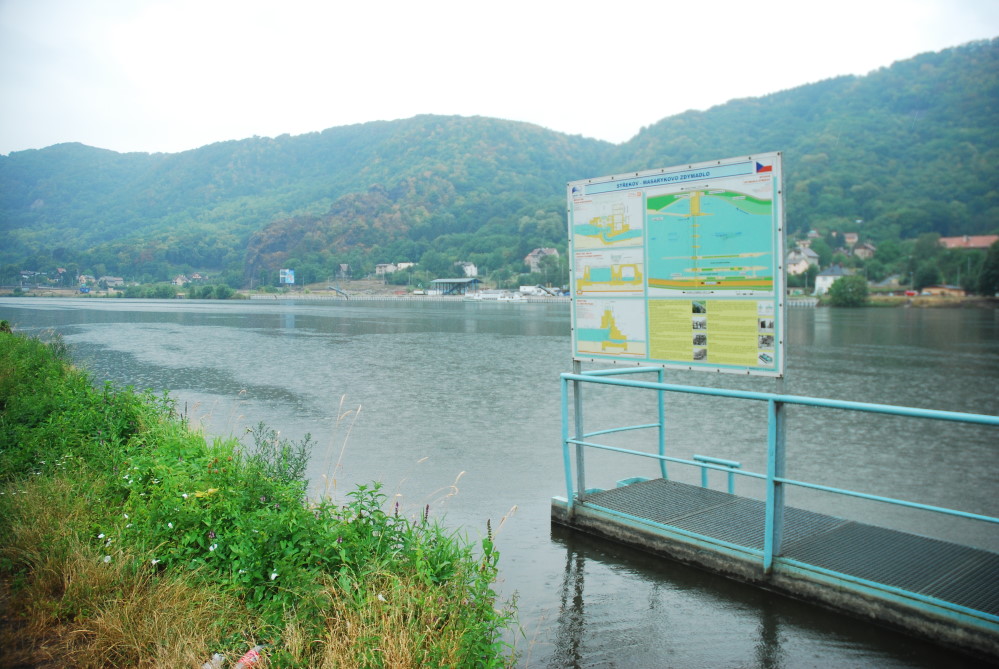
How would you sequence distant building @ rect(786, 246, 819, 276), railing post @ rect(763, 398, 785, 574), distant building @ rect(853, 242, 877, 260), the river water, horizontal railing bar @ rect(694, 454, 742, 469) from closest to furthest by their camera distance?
the river water, railing post @ rect(763, 398, 785, 574), horizontal railing bar @ rect(694, 454, 742, 469), distant building @ rect(853, 242, 877, 260), distant building @ rect(786, 246, 819, 276)

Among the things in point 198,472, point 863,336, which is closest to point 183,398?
point 198,472

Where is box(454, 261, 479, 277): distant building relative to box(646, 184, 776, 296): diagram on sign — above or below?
above

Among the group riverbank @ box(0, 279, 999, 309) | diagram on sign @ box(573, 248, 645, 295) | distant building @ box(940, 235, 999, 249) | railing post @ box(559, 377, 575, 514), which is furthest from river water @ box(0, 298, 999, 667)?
distant building @ box(940, 235, 999, 249)

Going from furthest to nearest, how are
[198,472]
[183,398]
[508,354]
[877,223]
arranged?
[877,223] < [508,354] < [183,398] < [198,472]

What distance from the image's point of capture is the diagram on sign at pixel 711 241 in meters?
5.15

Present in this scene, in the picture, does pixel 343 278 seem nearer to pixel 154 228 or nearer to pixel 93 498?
pixel 154 228

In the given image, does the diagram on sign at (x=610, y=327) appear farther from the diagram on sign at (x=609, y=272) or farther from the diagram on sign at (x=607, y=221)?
the diagram on sign at (x=607, y=221)

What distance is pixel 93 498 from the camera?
545 cm

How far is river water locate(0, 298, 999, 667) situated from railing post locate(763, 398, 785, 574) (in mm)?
408

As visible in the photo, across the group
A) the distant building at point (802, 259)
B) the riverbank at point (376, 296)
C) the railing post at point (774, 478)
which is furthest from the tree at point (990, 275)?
the railing post at point (774, 478)

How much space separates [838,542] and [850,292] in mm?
97524

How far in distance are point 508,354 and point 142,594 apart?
24784 mm

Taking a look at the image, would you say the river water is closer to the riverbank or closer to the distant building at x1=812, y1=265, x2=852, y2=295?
the riverbank

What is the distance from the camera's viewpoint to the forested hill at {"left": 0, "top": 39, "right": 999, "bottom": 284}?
11638 centimetres
